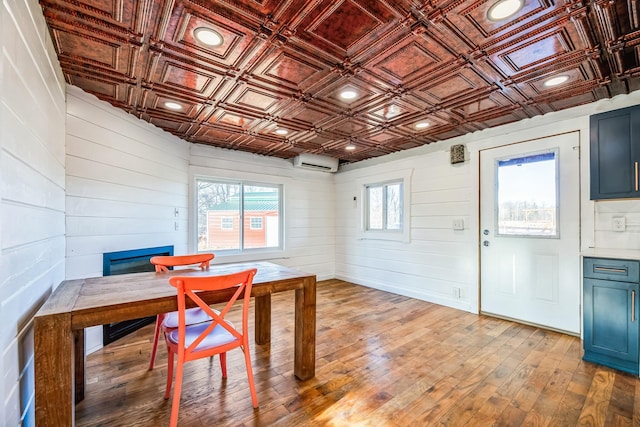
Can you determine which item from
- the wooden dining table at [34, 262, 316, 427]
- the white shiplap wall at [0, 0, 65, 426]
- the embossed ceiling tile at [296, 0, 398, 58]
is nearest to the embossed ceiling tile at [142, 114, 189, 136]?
the white shiplap wall at [0, 0, 65, 426]

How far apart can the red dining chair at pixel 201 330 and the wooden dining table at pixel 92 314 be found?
9cm

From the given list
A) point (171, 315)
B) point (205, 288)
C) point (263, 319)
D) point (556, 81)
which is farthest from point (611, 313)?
point (171, 315)

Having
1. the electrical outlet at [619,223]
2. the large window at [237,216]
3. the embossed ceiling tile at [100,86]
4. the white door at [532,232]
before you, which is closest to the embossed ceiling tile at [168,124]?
the embossed ceiling tile at [100,86]

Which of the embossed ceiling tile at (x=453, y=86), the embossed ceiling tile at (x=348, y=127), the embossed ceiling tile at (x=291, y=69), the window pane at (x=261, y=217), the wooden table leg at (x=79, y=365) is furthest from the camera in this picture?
the window pane at (x=261, y=217)

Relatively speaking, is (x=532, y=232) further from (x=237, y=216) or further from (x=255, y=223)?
(x=237, y=216)

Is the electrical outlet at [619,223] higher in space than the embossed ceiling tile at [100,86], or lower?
lower

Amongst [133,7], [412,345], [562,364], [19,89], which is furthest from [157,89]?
[562,364]

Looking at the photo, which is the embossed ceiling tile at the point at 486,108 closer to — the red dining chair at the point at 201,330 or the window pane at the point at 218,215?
the red dining chair at the point at 201,330

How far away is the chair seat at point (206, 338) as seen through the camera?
174 centimetres

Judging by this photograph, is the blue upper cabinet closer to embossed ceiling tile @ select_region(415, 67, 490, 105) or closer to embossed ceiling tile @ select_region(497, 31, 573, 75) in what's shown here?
embossed ceiling tile @ select_region(497, 31, 573, 75)

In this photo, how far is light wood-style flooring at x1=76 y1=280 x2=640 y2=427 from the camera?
175 centimetres

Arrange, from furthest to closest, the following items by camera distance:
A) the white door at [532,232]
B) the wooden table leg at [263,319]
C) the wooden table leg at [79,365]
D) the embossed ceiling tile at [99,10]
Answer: the white door at [532,232] → the wooden table leg at [263,319] → the wooden table leg at [79,365] → the embossed ceiling tile at [99,10]

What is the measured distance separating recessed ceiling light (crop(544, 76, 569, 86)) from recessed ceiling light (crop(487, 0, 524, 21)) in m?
1.12

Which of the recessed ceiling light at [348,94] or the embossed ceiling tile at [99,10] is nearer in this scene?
the embossed ceiling tile at [99,10]
